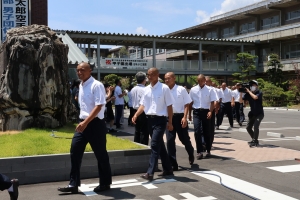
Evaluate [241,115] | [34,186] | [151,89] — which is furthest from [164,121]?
[241,115]

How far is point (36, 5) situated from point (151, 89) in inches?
537

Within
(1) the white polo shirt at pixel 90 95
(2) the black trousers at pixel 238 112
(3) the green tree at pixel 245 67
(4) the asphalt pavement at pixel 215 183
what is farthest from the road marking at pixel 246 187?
(3) the green tree at pixel 245 67

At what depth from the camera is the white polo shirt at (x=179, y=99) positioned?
8.12m

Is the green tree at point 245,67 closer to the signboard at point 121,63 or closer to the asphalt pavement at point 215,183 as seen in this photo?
the signboard at point 121,63

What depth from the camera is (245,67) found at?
41625 mm

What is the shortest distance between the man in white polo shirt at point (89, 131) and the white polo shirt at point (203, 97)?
361 cm

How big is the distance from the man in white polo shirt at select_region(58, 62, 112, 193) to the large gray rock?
3.84 metres

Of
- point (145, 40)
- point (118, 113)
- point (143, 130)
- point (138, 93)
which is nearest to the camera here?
point (143, 130)

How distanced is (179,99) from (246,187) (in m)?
2.42

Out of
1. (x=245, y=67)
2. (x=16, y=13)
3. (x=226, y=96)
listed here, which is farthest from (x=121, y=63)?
(x=226, y=96)

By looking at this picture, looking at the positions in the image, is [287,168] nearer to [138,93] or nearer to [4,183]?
[138,93]

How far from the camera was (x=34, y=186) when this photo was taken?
6625 mm

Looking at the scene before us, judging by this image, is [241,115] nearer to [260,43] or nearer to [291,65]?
[291,65]

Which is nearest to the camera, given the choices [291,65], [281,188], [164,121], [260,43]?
[281,188]
